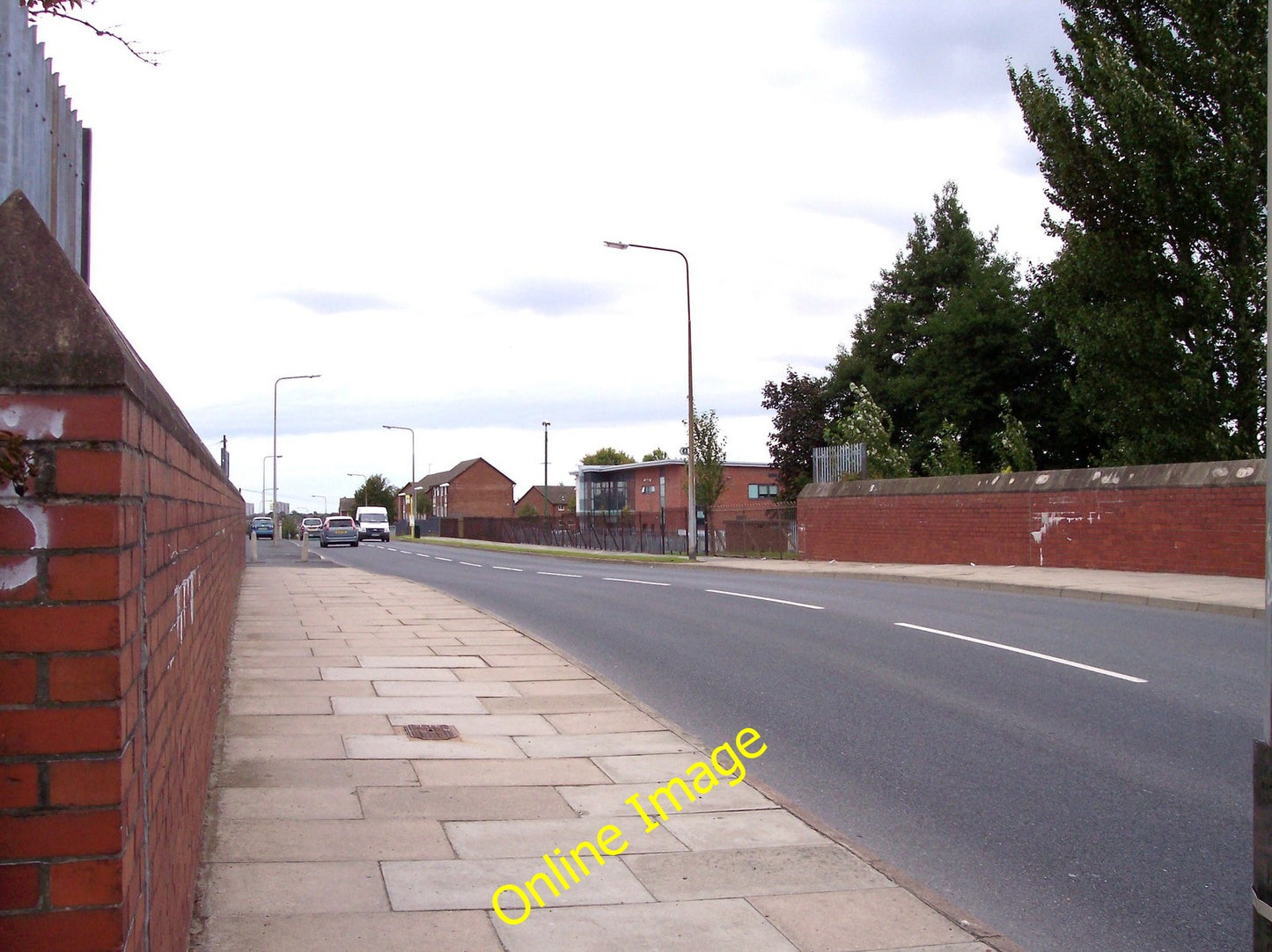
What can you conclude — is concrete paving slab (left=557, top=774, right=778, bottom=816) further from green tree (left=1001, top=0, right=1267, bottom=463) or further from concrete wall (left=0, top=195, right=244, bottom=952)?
green tree (left=1001, top=0, right=1267, bottom=463)

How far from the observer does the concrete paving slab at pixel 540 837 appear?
5.35 m

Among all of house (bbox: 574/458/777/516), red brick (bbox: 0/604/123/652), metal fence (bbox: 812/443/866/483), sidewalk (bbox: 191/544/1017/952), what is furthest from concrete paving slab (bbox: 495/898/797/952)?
house (bbox: 574/458/777/516)

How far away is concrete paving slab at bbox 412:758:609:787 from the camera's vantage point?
658 centimetres

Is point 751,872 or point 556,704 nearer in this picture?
point 751,872

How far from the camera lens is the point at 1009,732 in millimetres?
8008

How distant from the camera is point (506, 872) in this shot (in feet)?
16.5

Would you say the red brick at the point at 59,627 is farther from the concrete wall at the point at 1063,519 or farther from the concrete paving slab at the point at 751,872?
the concrete wall at the point at 1063,519

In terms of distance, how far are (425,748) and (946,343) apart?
137 ft

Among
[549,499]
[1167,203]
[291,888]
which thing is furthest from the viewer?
[549,499]

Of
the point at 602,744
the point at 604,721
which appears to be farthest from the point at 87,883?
the point at 604,721

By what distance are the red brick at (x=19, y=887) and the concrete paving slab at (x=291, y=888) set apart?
250 cm

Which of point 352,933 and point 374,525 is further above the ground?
point 374,525

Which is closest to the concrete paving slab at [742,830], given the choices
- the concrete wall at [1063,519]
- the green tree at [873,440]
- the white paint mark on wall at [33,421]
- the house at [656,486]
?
the white paint mark on wall at [33,421]

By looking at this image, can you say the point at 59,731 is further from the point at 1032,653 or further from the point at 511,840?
the point at 1032,653
